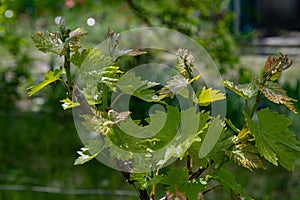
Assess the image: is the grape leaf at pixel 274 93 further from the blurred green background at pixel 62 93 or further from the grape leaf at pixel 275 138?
the blurred green background at pixel 62 93

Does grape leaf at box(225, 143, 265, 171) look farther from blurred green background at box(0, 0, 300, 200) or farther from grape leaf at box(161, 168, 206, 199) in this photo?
blurred green background at box(0, 0, 300, 200)

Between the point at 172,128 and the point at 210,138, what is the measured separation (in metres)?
0.05

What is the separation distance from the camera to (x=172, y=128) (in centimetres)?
69

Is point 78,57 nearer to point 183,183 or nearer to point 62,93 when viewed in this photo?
point 183,183

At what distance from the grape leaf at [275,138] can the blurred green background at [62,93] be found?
5.52 feet

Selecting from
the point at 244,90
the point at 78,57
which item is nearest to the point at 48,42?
the point at 78,57

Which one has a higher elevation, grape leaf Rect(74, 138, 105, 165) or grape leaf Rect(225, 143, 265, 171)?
grape leaf Rect(74, 138, 105, 165)

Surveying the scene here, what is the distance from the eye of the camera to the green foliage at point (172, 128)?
680 mm

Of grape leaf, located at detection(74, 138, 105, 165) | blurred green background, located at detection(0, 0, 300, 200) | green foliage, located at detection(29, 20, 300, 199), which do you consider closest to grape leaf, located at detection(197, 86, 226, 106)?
green foliage, located at detection(29, 20, 300, 199)

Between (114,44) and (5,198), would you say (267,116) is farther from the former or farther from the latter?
(5,198)

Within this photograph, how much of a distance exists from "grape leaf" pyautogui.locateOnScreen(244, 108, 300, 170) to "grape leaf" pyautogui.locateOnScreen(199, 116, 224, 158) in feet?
0.12

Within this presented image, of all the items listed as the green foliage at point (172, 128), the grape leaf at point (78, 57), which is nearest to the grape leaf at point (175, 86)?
the green foliage at point (172, 128)

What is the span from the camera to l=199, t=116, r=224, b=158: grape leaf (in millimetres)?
694

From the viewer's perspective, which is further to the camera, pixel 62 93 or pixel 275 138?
pixel 62 93
